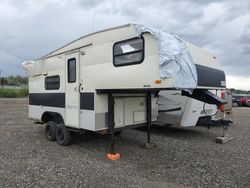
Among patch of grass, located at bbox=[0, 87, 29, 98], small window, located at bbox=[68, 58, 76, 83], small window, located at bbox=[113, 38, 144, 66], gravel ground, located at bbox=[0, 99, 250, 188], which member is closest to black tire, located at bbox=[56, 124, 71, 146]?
gravel ground, located at bbox=[0, 99, 250, 188]

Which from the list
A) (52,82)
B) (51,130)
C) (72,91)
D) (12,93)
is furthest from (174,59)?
(12,93)

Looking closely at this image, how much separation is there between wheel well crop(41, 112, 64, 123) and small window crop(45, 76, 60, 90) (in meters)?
0.77

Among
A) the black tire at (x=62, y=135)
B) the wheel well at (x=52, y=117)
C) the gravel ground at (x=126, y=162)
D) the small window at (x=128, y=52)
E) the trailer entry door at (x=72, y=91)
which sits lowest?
the gravel ground at (x=126, y=162)

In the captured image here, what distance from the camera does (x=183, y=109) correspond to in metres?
7.59

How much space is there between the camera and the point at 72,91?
632 cm

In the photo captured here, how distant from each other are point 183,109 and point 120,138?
2.21m

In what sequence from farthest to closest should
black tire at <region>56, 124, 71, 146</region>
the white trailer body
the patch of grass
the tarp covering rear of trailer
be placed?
the patch of grass < black tire at <region>56, 124, 71, 146</region> < the white trailer body < the tarp covering rear of trailer

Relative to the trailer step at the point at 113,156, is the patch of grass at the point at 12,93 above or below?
above

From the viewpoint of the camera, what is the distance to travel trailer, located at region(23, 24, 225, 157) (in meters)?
4.47

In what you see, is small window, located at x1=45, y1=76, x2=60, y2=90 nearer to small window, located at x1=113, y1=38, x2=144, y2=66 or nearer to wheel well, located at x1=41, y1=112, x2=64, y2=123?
wheel well, located at x1=41, y1=112, x2=64, y2=123

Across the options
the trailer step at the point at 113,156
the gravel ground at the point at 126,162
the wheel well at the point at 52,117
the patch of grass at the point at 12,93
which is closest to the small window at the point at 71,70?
the wheel well at the point at 52,117

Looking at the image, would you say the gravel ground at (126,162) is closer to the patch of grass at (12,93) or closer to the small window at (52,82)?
the small window at (52,82)

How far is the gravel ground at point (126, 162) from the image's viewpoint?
4.43m

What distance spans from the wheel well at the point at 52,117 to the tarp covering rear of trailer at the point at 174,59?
3561 millimetres
